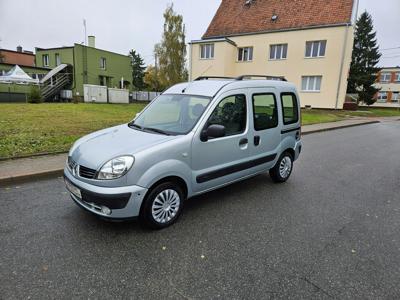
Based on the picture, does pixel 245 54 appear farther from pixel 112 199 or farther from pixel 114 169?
pixel 112 199

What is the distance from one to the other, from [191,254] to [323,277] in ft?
4.64

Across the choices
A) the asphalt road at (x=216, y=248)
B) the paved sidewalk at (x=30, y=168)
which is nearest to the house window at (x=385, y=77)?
the asphalt road at (x=216, y=248)

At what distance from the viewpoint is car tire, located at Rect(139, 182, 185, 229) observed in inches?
135

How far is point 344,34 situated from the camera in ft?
74.2

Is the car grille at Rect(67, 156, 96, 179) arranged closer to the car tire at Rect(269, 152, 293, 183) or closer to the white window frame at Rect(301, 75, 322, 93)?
the car tire at Rect(269, 152, 293, 183)

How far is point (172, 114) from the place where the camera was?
4422mm

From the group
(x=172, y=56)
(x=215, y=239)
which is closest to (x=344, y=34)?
(x=172, y=56)

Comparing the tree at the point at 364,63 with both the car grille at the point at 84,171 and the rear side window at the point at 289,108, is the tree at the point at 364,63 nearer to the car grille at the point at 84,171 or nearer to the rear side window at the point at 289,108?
the rear side window at the point at 289,108

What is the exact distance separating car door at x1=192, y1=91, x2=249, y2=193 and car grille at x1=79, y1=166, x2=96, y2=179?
1336 millimetres

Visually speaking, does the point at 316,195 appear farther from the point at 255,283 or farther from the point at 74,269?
the point at 74,269

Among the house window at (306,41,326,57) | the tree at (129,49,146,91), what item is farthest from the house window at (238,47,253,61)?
the tree at (129,49,146,91)

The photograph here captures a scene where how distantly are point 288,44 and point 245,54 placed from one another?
14.9 feet

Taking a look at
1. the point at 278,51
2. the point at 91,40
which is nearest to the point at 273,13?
the point at 278,51

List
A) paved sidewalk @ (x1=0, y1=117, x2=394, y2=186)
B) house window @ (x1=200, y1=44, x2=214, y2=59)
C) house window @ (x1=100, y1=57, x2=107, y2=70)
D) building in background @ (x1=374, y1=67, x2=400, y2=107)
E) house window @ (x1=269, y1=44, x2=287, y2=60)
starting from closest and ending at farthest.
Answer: paved sidewalk @ (x1=0, y1=117, x2=394, y2=186)
house window @ (x1=269, y1=44, x2=287, y2=60)
house window @ (x1=200, y1=44, x2=214, y2=59)
house window @ (x1=100, y1=57, x2=107, y2=70)
building in background @ (x1=374, y1=67, x2=400, y2=107)
